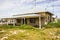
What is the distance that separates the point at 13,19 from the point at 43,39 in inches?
909

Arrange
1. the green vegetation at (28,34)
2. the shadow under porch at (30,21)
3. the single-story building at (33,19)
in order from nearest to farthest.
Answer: the green vegetation at (28,34)
the single-story building at (33,19)
the shadow under porch at (30,21)

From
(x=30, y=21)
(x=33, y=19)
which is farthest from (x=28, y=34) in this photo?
(x=30, y=21)

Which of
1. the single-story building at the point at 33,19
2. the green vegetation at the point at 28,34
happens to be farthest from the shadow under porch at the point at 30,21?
the green vegetation at the point at 28,34

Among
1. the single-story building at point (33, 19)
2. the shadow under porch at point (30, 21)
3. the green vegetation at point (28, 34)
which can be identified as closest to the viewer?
the green vegetation at point (28, 34)

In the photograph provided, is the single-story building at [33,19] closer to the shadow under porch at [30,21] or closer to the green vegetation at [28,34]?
the shadow under porch at [30,21]

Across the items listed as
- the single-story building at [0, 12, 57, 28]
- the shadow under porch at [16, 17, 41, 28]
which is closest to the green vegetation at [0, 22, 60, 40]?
the single-story building at [0, 12, 57, 28]

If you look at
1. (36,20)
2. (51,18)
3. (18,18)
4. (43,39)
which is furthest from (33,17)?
(43,39)

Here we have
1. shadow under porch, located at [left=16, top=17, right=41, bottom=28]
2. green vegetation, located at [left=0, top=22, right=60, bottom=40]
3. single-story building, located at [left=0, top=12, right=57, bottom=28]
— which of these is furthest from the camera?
shadow under porch, located at [left=16, top=17, right=41, bottom=28]

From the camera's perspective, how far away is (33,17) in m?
34.0

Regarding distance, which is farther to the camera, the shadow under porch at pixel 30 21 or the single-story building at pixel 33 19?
the shadow under porch at pixel 30 21

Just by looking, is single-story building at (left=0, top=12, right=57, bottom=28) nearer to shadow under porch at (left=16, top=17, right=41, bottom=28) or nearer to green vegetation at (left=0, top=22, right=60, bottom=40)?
shadow under porch at (left=16, top=17, right=41, bottom=28)

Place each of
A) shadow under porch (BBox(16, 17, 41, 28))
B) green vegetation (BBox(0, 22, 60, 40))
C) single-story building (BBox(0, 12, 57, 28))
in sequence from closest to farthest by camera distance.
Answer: green vegetation (BBox(0, 22, 60, 40)) < single-story building (BBox(0, 12, 57, 28)) < shadow under porch (BBox(16, 17, 41, 28))

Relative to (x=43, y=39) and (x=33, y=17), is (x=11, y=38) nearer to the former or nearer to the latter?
(x=43, y=39)

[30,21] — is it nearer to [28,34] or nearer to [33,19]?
[33,19]
